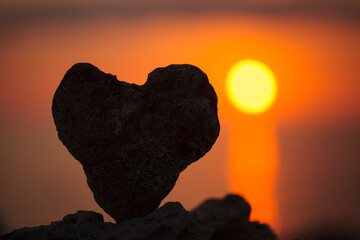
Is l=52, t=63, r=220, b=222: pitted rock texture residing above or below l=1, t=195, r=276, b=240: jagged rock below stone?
above

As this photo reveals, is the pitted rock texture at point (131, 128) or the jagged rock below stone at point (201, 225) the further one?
the pitted rock texture at point (131, 128)

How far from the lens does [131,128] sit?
7.99 m

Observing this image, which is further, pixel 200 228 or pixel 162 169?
pixel 162 169

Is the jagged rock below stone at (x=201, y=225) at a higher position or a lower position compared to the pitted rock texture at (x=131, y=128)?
lower

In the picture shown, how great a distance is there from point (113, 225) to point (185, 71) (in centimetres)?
289

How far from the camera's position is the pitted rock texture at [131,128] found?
783 centimetres

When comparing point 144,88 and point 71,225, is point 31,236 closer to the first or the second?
point 71,225

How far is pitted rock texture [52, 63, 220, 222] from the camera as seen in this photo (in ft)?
25.7

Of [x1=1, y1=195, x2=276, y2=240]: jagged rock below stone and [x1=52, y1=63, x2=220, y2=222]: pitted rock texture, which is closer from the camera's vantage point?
[x1=1, y1=195, x2=276, y2=240]: jagged rock below stone

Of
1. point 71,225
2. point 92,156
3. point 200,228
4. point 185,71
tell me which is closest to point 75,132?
point 92,156

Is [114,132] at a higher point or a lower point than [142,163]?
higher

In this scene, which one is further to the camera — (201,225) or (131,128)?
(131,128)

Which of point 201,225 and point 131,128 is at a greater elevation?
point 131,128

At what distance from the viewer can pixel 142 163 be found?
313 inches
